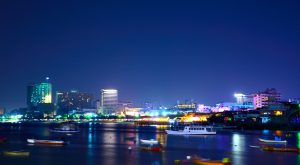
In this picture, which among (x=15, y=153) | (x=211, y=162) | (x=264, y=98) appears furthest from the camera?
(x=264, y=98)

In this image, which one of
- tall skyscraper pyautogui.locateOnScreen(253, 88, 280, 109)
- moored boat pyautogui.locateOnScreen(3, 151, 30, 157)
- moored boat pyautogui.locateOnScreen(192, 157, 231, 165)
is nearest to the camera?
moored boat pyautogui.locateOnScreen(192, 157, 231, 165)

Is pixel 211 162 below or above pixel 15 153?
above

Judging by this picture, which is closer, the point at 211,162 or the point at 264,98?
the point at 211,162

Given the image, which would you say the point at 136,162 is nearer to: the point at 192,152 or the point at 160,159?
the point at 160,159

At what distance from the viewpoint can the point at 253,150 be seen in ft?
158

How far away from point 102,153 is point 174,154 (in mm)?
6722

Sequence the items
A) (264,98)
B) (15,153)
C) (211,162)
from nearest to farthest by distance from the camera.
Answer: (211,162) → (15,153) → (264,98)

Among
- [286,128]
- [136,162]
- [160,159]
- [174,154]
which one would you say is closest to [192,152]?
[174,154]

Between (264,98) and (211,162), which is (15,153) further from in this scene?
(264,98)

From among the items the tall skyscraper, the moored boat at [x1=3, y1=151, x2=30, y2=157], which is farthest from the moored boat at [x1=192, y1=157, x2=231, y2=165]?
the tall skyscraper

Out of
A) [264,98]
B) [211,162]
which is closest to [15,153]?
[211,162]

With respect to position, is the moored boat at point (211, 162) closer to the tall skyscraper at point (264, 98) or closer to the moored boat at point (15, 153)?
the moored boat at point (15, 153)

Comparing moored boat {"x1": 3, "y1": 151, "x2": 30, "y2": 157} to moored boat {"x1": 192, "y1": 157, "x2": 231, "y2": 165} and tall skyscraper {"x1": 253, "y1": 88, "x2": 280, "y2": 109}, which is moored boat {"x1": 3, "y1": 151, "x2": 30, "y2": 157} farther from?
tall skyscraper {"x1": 253, "y1": 88, "x2": 280, "y2": 109}

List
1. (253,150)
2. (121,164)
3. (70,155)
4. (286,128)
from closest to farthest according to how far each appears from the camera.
Answer: (121,164)
(70,155)
(253,150)
(286,128)
